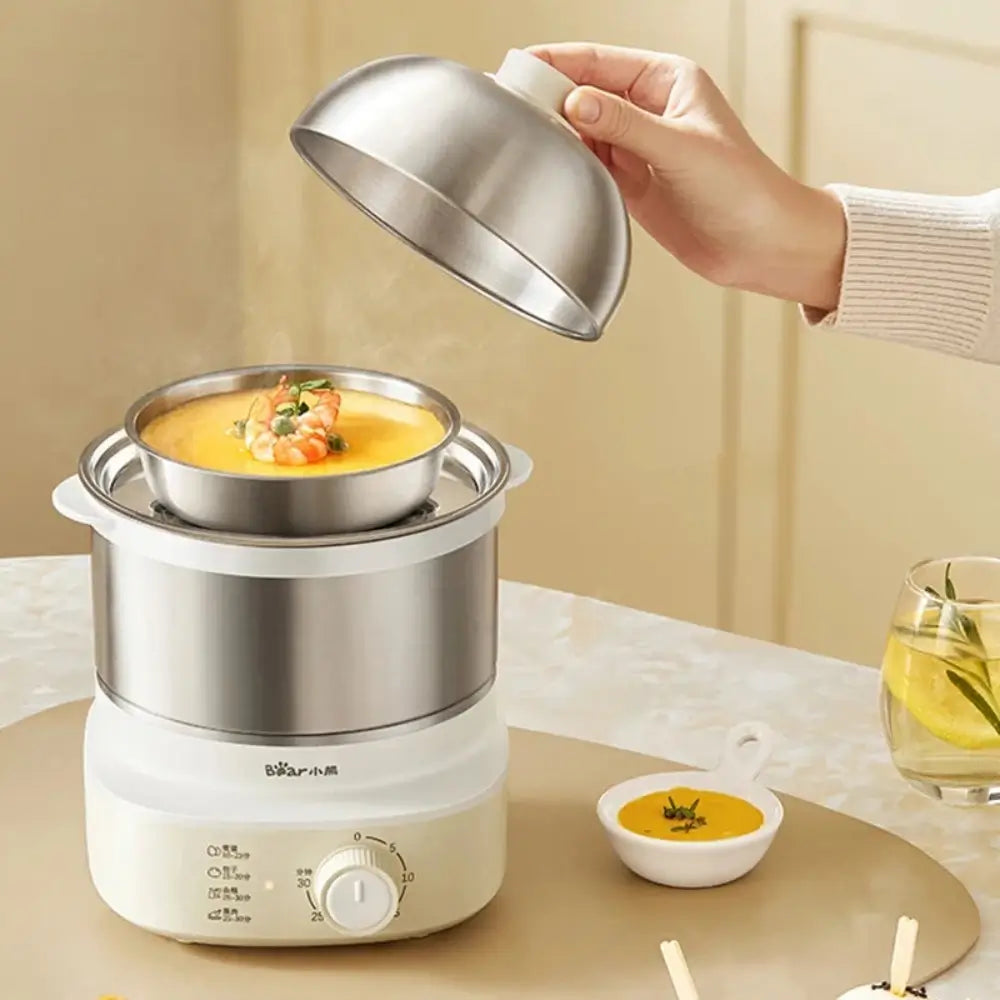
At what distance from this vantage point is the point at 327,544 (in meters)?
1.06

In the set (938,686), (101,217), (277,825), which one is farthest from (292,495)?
(101,217)

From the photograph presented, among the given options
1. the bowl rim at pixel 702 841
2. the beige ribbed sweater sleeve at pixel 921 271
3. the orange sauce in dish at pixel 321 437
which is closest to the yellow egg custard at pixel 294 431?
the orange sauce in dish at pixel 321 437

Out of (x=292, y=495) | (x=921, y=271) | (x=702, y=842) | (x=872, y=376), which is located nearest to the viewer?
(x=292, y=495)

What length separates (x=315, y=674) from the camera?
1092mm

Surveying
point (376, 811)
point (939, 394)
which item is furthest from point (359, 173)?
point (939, 394)

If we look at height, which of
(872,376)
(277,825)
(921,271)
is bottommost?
(872,376)

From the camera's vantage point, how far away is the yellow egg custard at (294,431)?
3.78ft

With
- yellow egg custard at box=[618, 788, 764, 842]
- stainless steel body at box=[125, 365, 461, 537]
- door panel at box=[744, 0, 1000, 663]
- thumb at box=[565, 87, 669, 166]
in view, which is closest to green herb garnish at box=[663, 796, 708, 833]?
yellow egg custard at box=[618, 788, 764, 842]

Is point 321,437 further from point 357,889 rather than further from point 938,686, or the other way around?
point 938,686

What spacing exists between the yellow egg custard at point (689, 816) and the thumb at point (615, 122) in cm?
43

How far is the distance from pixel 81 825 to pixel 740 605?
199 cm

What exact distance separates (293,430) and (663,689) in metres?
0.49

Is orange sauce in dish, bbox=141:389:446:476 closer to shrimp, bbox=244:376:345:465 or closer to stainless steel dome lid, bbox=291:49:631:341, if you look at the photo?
shrimp, bbox=244:376:345:465

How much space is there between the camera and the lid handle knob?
1036mm
